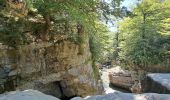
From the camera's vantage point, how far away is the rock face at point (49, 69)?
7.11 m

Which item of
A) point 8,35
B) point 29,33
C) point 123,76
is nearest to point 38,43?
point 29,33

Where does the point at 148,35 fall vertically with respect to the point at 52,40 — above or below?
above

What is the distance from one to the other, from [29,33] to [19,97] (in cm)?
457

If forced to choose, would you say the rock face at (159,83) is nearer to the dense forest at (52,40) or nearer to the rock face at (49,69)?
the dense forest at (52,40)

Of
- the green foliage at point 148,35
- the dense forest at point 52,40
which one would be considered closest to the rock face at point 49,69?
the dense forest at point 52,40

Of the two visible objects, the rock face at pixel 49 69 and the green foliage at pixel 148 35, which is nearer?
the rock face at pixel 49 69

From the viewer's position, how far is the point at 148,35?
17.6 metres

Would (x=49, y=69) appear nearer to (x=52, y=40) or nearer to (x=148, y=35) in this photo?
(x=52, y=40)

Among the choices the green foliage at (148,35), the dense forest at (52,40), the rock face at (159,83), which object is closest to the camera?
the rock face at (159,83)

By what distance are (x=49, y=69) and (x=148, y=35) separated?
1076cm

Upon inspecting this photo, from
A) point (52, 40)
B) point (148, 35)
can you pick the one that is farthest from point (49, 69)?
point (148, 35)

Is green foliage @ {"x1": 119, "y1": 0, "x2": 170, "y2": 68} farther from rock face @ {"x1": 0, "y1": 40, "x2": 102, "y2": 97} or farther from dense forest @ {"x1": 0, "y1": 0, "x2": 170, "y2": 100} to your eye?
rock face @ {"x1": 0, "y1": 40, "x2": 102, "y2": 97}

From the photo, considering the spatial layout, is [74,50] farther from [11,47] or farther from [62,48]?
[11,47]

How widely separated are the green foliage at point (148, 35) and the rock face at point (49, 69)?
8334mm
